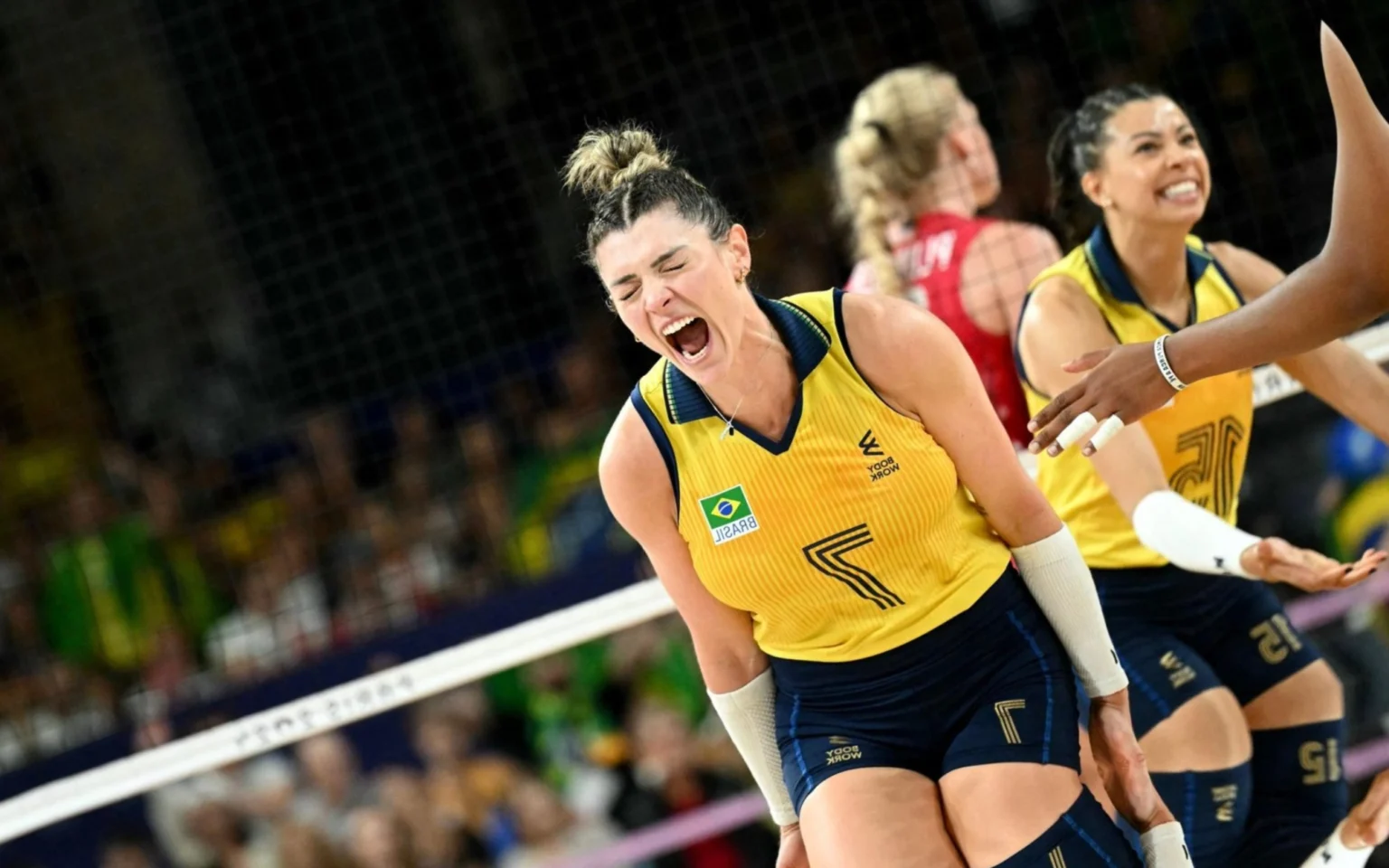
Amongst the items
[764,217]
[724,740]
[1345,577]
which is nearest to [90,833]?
[724,740]

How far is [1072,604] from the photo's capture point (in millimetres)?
2867

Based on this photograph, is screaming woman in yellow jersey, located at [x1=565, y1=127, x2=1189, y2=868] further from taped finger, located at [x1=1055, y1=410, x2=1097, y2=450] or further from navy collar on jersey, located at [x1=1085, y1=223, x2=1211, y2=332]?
navy collar on jersey, located at [x1=1085, y1=223, x2=1211, y2=332]

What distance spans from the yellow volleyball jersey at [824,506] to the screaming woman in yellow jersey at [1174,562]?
65cm

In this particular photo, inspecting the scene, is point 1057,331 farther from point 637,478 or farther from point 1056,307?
point 637,478

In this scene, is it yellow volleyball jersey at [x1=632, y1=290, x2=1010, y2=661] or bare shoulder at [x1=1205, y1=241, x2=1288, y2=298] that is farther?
bare shoulder at [x1=1205, y1=241, x2=1288, y2=298]

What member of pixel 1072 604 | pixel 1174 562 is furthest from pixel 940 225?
pixel 1072 604

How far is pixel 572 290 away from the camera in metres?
7.30

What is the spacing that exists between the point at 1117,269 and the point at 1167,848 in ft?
4.00

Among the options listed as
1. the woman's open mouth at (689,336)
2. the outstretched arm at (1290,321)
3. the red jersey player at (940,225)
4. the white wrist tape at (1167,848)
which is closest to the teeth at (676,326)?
the woman's open mouth at (689,336)

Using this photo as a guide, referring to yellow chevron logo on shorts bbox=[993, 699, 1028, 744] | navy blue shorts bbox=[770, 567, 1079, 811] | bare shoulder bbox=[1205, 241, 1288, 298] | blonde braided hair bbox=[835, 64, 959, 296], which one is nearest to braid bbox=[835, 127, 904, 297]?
blonde braided hair bbox=[835, 64, 959, 296]

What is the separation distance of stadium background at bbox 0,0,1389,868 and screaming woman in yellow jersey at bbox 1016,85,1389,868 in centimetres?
149

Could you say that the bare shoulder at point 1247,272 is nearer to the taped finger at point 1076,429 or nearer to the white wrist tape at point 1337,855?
the white wrist tape at point 1337,855

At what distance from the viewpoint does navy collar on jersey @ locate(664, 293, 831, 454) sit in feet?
9.01

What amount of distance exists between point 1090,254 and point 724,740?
2407 millimetres
